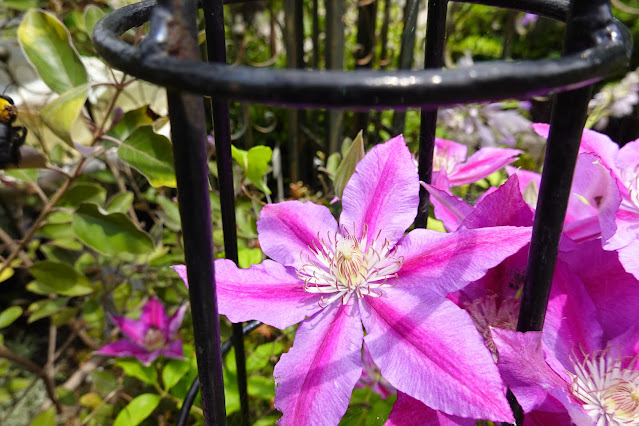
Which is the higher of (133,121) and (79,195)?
(133,121)

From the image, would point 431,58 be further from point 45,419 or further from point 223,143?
point 45,419

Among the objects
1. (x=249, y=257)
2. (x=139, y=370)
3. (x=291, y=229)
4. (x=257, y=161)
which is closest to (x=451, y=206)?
(x=291, y=229)

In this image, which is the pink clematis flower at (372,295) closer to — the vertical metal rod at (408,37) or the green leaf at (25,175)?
the vertical metal rod at (408,37)

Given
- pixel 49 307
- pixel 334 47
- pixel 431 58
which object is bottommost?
pixel 49 307

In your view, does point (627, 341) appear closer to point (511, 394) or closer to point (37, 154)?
point (511, 394)

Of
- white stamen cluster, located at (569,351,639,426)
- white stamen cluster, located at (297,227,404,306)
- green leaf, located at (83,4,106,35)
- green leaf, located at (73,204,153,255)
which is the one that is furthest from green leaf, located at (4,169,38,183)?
white stamen cluster, located at (569,351,639,426)

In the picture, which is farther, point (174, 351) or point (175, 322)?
point (175, 322)

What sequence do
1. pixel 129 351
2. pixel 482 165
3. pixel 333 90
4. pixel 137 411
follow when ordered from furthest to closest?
pixel 129 351
pixel 137 411
pixel 482 165
pixel 333 90

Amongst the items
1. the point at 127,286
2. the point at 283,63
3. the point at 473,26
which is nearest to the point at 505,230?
the point at 127,286
